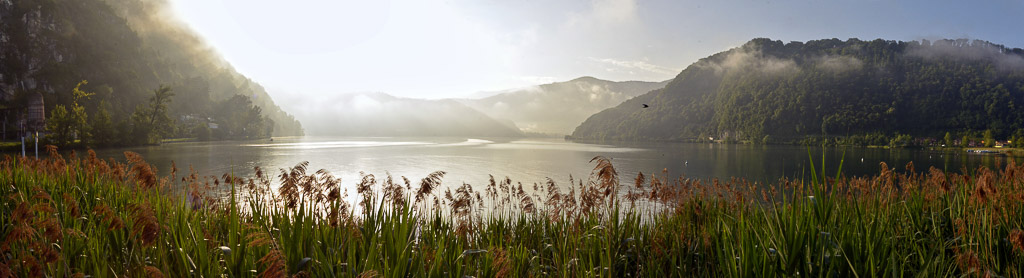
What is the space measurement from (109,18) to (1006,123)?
1032 feet

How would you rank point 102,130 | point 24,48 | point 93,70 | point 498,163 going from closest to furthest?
point 498,163 → point 102,130 → point 24,48 → point 93,70

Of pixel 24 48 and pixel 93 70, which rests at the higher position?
pixel 24 48

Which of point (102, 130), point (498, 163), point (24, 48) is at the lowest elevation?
point (498, 163)

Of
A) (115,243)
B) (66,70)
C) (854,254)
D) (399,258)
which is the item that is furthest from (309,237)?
(66,70)

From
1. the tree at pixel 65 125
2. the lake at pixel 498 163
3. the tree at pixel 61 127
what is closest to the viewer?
the lake at pixel 498 163

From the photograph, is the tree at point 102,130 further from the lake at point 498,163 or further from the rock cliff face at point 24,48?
the rock cliff face at point 24,48

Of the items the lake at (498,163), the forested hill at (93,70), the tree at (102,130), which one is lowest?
the lake at (498,163)

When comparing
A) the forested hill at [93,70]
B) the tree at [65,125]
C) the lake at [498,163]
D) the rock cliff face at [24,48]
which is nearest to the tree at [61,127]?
the tree at [65,125]

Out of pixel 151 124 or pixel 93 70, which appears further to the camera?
pixel 93 70

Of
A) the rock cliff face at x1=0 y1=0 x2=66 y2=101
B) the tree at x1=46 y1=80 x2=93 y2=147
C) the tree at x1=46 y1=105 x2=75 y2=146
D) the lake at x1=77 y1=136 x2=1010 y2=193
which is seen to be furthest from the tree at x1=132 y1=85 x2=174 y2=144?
the rock cliff face at x1=0 y1=0 x2=66 y2=101

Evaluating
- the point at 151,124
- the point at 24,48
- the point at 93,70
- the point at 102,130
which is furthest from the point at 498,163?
the point at 24,48

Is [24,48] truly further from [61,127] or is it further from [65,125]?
[65,125]

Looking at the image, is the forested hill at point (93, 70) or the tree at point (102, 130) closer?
the tree at point (102, 130)

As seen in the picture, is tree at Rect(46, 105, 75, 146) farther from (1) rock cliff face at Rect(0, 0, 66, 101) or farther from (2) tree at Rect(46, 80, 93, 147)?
(1) rock cliff face at Rect(0, 0, 66, 101)
